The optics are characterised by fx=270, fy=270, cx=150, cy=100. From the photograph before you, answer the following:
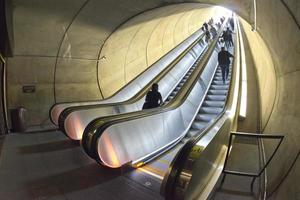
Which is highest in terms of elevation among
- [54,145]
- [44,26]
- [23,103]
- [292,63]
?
[44,26]

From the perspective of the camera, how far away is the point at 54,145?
582cm

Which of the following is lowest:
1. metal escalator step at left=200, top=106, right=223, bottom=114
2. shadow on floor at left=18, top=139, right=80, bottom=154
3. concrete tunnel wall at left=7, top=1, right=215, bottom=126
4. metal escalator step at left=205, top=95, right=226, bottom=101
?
shadow on floor at left=18, top=139, right=80, bottom=154

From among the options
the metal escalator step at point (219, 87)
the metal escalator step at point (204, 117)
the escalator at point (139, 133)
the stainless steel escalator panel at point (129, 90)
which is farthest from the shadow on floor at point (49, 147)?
the metal escalator step at point (219, 87)

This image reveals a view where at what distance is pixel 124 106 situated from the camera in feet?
23.2

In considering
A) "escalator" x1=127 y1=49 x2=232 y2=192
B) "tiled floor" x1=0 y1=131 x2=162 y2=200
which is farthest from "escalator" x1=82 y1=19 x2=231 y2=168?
"tiled floor" x1=0 y1=131 x2=162 y2=200

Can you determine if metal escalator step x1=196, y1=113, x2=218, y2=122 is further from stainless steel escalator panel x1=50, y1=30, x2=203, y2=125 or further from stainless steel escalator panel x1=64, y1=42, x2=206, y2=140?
stainless steel escalator panel x1=50, y1=30, x2=203, y2=125

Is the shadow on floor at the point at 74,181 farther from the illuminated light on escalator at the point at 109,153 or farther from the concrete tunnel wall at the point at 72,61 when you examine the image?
the concrete tunnel wall at the point at 72,61

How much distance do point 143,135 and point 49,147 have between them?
211cm

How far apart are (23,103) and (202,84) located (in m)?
5.39

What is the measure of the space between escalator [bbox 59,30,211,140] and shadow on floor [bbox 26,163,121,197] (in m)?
1.53

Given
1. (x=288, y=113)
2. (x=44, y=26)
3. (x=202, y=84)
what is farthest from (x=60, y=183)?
(x=202, y=84)

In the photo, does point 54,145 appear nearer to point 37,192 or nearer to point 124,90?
point 37,192

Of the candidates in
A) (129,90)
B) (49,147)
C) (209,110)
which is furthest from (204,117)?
(49,147)

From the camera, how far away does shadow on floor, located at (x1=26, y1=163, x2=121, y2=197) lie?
11.8 ft
